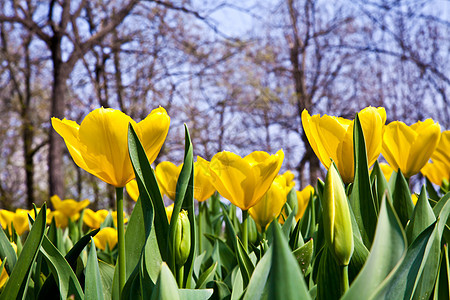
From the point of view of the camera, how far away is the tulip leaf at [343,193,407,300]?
386mm

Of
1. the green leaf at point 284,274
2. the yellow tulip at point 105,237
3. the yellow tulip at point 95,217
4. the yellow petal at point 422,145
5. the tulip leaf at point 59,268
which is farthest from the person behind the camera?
the yellow tulip at point 95,217

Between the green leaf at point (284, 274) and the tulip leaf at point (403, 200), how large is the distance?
1.78 ft

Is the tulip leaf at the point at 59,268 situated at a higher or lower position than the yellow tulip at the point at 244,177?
lower

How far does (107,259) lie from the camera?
1252 mm

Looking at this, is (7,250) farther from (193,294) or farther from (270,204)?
(270,204)

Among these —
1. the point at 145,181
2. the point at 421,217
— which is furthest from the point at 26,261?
the point at 421,217

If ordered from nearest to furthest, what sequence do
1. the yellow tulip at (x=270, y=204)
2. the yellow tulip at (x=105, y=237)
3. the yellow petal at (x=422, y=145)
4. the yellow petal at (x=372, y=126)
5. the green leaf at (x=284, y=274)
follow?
the green leaf at (x=284, y=274) → the yellow petal at (x=372, y=126) → the yellow petal at (x=422, y=145) → the yellow tulip at (x=270, y=204) → the yellow tulip at (x=105, y=237)

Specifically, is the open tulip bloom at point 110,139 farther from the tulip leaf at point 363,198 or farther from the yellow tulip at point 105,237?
the yellow tulip at point 105,237

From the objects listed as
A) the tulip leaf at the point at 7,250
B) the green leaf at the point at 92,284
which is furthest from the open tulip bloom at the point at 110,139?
the tulip leaf at the point at 7,250

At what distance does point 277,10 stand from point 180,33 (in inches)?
107

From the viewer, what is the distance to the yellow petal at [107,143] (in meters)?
0.68

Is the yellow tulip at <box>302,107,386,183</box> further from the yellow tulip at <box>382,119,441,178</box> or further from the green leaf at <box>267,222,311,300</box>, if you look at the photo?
the green leaf at <box>267,222,311,300</box>

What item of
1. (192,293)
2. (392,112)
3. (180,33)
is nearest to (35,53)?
(180,33)

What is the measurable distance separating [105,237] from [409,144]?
34.4 inches
